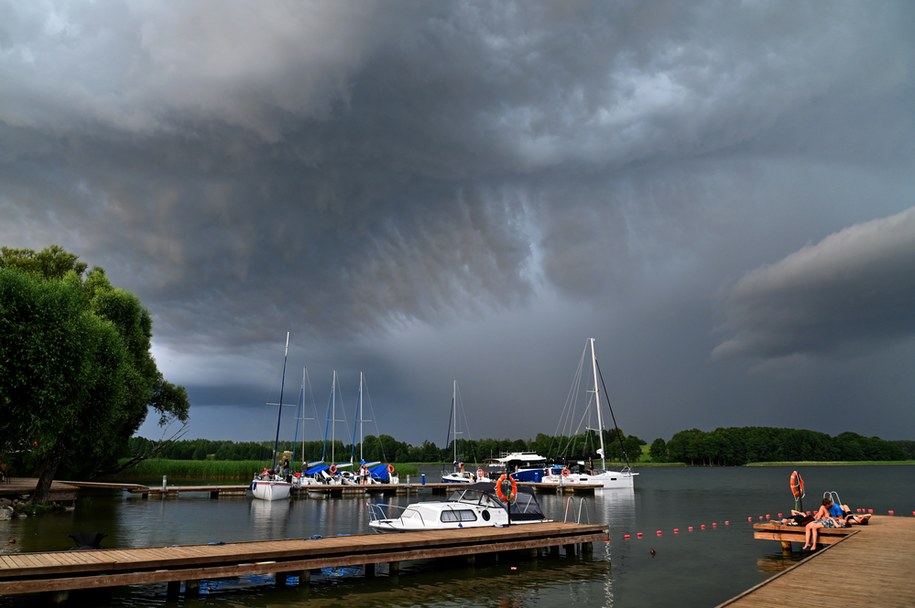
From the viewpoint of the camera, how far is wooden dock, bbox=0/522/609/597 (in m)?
16.2

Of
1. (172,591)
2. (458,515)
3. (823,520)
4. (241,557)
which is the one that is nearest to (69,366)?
(172,591)

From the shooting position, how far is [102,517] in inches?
1560

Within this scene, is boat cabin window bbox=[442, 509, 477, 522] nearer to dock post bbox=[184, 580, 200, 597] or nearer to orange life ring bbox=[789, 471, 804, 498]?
dock post bbox=[184, 580, 200, 597]

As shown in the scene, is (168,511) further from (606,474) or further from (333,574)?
(606,474)

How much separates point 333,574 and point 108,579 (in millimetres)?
8649

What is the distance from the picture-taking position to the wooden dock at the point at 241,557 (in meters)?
16.2

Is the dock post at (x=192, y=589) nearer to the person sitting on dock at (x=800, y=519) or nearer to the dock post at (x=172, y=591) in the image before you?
the dock post at (x=172, y=591)

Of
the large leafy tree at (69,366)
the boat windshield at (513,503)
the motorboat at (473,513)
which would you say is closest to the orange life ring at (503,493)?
the motorboat at (473,513)

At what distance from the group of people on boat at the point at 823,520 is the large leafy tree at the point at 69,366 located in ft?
120

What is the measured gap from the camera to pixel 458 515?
27469mm

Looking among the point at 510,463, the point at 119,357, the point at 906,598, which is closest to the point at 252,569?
the point at 906,598

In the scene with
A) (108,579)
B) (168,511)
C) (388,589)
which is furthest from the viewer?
(168,511)

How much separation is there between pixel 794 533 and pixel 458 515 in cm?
1521

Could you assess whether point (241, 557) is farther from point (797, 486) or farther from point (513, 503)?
point (797, 486)
